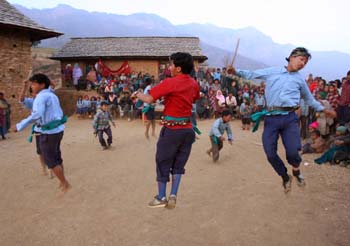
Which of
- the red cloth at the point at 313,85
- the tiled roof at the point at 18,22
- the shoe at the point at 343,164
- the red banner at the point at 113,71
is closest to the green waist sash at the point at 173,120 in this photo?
the shoe at the point at 343,164

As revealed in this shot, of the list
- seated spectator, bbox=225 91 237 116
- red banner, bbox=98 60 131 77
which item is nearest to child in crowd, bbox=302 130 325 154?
seated spectator, bbox=225 91 237 116

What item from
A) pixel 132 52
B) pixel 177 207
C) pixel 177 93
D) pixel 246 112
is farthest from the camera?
pixel 132 52

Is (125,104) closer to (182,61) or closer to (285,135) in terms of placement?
(285,135)

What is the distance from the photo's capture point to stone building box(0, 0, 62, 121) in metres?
15.3

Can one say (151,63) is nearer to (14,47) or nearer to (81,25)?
(14,47)

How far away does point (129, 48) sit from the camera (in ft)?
70.9

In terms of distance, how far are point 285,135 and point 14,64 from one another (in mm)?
14842

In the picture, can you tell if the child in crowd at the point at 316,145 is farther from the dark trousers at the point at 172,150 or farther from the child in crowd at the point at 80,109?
the child in crowd at the point at 80,109

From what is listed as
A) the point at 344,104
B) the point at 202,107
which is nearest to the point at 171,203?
the point at 344,104

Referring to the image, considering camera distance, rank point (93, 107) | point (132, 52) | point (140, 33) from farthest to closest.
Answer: point (140, 33)
point (132, 52)
point (93, 107)

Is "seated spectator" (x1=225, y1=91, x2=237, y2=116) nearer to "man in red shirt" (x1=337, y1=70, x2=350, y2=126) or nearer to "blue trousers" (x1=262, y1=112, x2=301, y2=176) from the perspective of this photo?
"man in red shirt" (x1=337, y1=70, x2=350, y2=126)

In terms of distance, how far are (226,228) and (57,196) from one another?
3.60 metres

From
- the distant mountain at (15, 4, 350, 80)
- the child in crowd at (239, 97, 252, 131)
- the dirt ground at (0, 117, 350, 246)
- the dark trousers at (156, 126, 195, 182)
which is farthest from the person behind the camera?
the distant mountain at (15, 4, 350, 80)

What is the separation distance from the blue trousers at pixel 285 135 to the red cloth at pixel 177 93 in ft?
4.00
